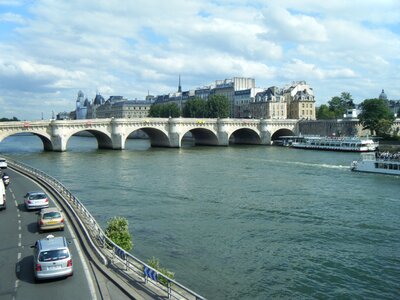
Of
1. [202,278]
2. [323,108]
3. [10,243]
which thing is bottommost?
[202,278]

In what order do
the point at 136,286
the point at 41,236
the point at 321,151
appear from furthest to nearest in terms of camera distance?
the point at 321,151 < the point at 41,236 < the point at 136,286

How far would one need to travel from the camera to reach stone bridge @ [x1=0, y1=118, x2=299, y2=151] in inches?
3290

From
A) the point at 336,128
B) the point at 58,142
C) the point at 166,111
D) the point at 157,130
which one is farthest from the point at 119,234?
the point at 166,111

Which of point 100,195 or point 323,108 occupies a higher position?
point 323,108

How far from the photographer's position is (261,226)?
2914cm

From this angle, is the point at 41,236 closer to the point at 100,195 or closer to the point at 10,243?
the point at 10,243

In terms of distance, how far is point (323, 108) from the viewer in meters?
157

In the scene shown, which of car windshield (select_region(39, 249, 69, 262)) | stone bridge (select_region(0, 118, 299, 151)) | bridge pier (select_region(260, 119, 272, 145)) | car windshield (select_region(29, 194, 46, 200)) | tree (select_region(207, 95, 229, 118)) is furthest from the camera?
tree (select_region(207, 95, 229, 118))

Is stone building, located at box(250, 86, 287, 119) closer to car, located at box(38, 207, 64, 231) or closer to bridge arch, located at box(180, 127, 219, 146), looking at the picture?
bridge arch, located at box(180, 127, 219, 146)

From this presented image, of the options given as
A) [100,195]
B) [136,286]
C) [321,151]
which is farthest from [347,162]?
[136,286]

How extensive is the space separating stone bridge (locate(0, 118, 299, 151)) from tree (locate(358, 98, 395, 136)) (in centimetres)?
1857

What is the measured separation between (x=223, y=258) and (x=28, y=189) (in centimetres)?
2026

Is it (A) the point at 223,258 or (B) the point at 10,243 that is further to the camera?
(A) the point at 223,258

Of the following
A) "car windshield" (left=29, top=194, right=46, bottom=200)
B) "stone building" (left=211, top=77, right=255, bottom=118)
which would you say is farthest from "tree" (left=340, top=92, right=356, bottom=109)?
"car windshield" (left=29, top=194, right=46, bottom=200)
